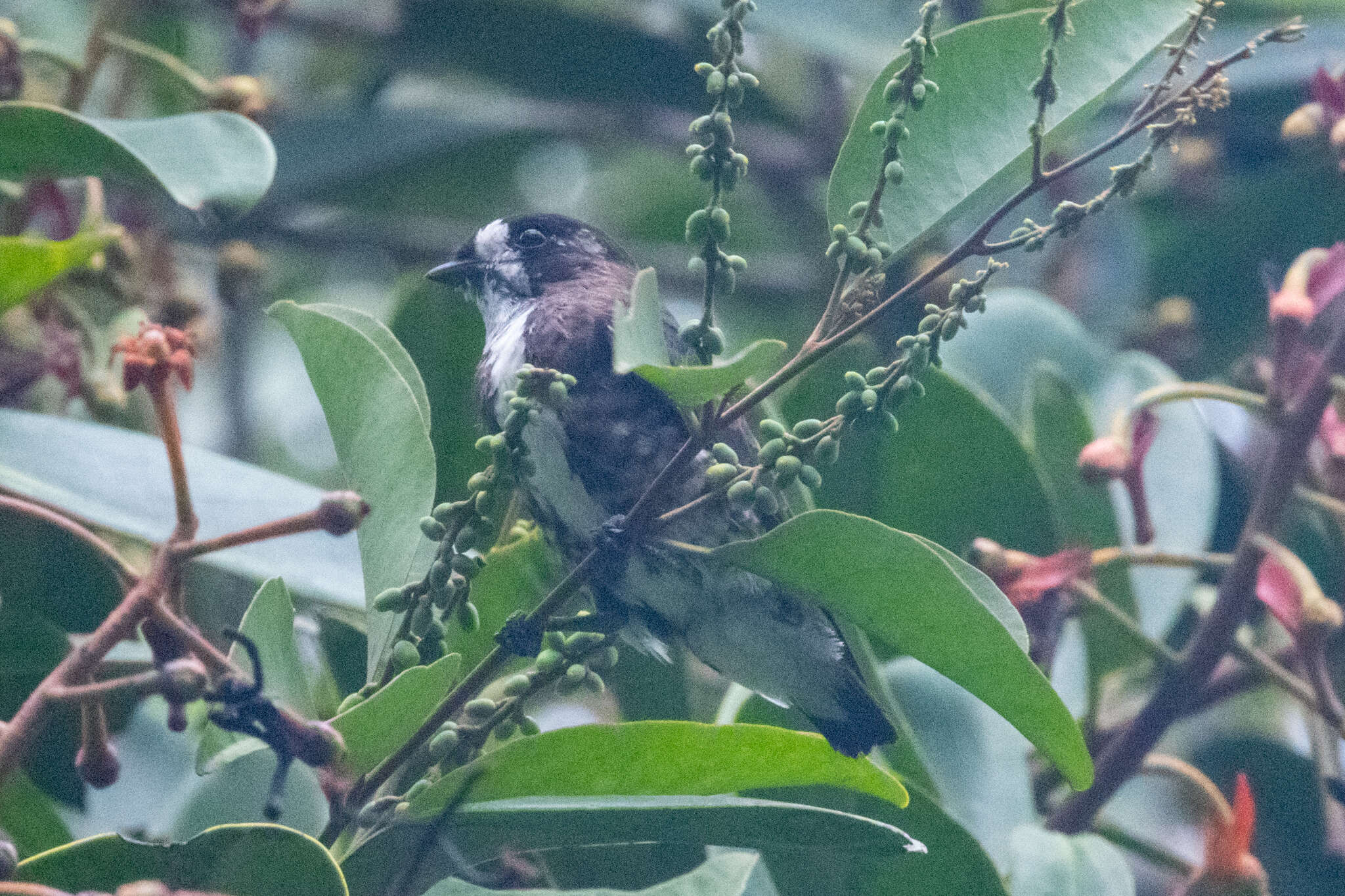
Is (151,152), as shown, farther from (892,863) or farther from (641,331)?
(892,863)

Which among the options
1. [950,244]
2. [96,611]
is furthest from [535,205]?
[96,611]

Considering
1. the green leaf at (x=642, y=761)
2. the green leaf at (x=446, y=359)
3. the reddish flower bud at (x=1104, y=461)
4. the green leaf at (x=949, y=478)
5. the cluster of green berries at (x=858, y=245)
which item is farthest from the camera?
the green leaf at (x=949, y=478)

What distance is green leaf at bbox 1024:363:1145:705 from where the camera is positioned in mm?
1926

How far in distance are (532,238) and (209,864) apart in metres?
1.18

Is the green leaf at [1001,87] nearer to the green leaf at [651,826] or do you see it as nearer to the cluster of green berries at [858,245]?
the cluster of green berries at [858,245]

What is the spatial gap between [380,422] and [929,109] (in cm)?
60

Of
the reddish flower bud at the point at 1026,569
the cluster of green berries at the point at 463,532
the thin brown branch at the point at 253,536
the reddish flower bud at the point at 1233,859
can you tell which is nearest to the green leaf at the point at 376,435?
the cluster of green berries at the point at 463,532

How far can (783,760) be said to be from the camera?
3.85 ft

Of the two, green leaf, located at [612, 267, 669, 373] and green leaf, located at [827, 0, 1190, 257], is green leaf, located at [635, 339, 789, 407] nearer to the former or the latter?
green leaf, located at [612, 267, 669, 373]

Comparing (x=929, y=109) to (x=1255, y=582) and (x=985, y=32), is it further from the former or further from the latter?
(x=1255, y=582)

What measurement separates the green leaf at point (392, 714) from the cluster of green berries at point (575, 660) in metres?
0.09

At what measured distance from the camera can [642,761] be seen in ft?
3.81

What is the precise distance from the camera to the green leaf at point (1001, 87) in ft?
3.97

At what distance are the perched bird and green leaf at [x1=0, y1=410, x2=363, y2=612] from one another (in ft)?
0.92
